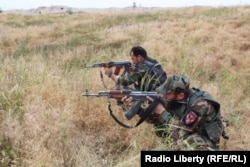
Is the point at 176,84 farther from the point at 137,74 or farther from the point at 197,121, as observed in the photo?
the point at 137,74

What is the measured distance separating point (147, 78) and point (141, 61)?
265 mm

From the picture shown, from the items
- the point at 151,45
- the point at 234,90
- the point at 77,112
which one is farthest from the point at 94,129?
the point at 151,45

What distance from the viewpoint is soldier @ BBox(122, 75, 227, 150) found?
321 cm

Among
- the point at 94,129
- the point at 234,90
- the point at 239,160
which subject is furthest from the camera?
the point at 234,90

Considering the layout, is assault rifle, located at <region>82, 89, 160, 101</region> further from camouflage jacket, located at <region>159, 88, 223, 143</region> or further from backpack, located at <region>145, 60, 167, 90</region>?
backpack, located at <region>145, 60, 167, 90</region>

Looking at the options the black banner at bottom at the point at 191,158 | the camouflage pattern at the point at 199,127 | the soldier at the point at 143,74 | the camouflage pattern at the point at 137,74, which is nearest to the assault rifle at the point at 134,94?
the camouflage pattern at the point at 199,127

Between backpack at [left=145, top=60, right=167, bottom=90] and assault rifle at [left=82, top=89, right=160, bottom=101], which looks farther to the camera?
backpack at [left=145, top=60, right=167, bottom=90]

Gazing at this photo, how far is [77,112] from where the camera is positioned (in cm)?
407

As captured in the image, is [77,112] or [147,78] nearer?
[77,112]

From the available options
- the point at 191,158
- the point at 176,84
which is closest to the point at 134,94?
the point at 176,84

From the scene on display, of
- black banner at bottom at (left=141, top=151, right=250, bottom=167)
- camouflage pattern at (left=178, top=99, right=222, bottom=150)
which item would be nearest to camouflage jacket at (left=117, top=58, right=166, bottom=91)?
camouflage pattern at (left=178, top=99, right=222, bottom=150)

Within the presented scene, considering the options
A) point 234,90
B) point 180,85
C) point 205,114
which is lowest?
point 234,90

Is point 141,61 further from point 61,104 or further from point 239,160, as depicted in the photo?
point 239,160

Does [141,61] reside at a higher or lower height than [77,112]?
higher
